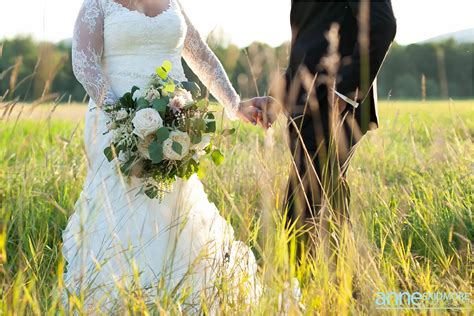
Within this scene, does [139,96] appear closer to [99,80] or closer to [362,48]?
[99,80]

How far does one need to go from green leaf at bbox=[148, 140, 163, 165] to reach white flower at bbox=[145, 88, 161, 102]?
231 mm

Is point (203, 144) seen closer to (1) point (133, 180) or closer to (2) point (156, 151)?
(2) point (156, 151)

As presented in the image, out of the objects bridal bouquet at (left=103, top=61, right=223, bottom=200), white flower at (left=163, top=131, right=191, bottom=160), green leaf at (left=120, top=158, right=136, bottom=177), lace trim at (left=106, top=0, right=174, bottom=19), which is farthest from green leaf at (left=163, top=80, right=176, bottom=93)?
lace trim at (left=106, top=0, right=174, bottom=19)

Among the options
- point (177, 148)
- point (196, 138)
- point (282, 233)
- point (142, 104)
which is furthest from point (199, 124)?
point (282, 233)

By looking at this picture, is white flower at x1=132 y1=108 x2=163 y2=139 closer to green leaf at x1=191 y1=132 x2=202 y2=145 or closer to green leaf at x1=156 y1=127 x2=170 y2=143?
green leaf at x1=156 y1=127 x2=170 y2=143

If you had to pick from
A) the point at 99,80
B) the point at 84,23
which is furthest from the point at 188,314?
the point at 84,23

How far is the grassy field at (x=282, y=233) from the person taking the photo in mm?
2674

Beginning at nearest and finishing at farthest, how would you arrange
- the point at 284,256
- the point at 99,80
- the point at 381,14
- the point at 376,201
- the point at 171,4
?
the point at 284,256
the point at 381,14
the point at 99,80
the point at 171,4
the point at 376,201

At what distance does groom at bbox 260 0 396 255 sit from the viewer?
3.37 m

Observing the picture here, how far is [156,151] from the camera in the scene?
10.9ft

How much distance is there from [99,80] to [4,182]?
130cm

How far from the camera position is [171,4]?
3.94 meters

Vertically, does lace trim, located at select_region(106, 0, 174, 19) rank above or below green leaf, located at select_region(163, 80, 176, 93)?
above

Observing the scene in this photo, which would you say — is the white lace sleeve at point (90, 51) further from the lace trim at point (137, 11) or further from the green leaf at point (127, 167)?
the green leaf at point (127, 167)
